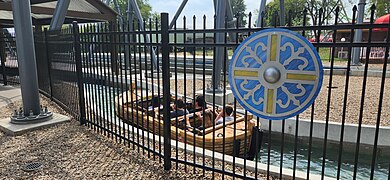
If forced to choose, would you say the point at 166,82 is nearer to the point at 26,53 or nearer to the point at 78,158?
the point at 78,158

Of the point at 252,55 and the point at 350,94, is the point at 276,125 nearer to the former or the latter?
A: the point at 350,94

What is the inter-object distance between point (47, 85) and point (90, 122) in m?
3.67

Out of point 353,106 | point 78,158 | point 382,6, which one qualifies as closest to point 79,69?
point 78,158

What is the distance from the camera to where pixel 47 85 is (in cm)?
808

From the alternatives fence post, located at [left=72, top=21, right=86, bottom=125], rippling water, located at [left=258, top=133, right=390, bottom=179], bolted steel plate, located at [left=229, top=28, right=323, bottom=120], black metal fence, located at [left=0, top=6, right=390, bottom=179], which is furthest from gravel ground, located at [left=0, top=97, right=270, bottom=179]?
rippling water, located at [left=258, top=133, right=390, bottom=179]

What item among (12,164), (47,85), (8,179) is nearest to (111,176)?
(8,179)

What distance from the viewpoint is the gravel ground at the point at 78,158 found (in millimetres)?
3492

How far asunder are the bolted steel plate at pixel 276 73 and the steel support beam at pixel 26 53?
171 inches

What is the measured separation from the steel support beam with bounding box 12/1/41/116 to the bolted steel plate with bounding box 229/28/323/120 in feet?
14.2

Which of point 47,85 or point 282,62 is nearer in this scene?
point 282,62

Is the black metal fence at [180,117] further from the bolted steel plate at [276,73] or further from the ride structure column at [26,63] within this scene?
the ride structure column at [26,63]

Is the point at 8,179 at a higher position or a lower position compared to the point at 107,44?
lower

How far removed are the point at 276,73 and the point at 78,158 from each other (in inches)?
116

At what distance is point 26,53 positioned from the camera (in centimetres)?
534
